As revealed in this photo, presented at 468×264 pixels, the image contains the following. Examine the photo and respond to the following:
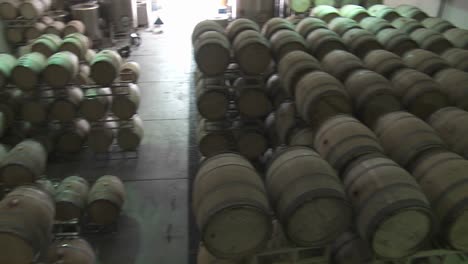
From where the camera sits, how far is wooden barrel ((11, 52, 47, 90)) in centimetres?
600

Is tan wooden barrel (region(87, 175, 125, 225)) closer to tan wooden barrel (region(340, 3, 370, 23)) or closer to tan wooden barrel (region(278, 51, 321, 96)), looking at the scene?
A: tan wooden barrel (region(278, 51, 321, 96))

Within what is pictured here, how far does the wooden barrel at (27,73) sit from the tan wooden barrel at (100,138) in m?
1.14

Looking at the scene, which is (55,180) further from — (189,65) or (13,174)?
(189,65)

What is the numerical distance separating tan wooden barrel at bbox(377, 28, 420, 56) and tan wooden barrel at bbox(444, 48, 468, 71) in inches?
18.4

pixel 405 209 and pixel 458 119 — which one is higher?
pixel 458 119

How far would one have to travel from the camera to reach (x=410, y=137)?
3.72m

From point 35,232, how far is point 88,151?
3668mm

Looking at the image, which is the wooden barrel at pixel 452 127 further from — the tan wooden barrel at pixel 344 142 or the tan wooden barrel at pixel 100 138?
the tan wooden barrel at pixel 100 138

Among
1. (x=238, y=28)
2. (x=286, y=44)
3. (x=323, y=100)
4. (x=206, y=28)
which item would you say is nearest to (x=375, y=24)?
(x=286, y=44)

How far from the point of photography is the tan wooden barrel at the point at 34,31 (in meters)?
9.10

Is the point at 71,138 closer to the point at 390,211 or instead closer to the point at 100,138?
the point at 100,138

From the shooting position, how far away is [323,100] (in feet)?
14.3

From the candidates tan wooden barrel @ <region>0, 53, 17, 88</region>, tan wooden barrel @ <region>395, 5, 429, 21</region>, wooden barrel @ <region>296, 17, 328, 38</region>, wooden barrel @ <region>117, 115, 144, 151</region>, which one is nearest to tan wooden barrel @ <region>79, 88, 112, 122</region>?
wooden barrel @ <region>117, 115, 144, 151</region>

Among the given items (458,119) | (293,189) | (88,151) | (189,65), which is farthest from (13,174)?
(189,65)
